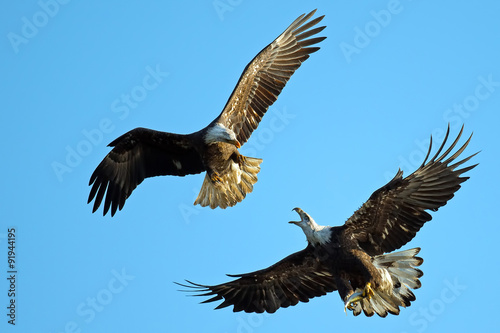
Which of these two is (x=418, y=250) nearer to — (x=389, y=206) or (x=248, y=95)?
(x=389, y=206)

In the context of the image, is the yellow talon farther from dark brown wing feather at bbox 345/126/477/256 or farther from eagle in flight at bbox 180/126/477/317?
dark brown wing feather at bbox 345/126/477/256

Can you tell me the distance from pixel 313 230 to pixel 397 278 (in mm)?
1162

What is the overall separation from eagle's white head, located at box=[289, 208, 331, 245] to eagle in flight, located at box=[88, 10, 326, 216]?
208 cm

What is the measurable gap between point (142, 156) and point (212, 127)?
3.90 ft

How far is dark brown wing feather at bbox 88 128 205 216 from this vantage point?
12164 millimetres

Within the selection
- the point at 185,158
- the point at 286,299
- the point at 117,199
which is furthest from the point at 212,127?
the point at 286,299

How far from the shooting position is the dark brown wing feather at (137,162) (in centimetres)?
1216

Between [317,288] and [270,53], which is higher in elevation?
[270,53]

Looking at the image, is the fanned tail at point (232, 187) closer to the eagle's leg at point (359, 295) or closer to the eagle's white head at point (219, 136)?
the eagle's white head at point (219, 136)

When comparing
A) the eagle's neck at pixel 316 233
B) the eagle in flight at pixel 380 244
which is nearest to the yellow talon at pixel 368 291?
the eagle in flight at pixel 380 244

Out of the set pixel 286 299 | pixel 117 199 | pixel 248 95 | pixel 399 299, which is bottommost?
pixel 399 299

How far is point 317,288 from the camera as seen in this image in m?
10.7

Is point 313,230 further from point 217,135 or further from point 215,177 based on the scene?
point 215,177

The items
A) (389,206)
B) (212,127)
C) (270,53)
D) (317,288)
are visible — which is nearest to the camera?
(389,206)
